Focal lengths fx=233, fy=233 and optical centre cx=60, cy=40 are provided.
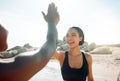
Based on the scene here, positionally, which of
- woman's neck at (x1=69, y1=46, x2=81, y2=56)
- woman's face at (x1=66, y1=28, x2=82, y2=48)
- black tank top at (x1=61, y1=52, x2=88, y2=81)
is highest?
woman's face at (x1=66, y1=28, x2=82, y2=48)

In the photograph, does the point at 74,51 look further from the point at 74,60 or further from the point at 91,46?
the point at 91,46

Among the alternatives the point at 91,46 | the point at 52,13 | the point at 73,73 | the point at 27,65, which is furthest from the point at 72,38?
the point at 91,46

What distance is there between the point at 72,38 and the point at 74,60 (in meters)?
0.45

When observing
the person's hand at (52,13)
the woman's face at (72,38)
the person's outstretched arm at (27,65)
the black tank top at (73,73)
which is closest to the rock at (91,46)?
the woman's face at (72,38)

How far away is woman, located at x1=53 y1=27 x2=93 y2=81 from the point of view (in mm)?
4355

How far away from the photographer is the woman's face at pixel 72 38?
4645 mm

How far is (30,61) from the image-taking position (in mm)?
1136

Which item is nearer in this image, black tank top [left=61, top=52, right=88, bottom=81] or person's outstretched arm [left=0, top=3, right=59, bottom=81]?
person's outstretched arm [left=0, top=3, right=59, bottom=81]

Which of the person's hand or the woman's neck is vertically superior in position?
the person's hand

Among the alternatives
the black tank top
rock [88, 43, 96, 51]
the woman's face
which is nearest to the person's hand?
the black tank top

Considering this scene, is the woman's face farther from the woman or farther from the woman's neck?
the woman's neck

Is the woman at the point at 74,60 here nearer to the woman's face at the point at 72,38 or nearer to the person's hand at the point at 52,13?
the woman's face at the point at 72,38

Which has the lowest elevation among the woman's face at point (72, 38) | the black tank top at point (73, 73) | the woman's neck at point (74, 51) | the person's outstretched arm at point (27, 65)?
the black tank top at point (73, 73)

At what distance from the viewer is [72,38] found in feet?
15.3
